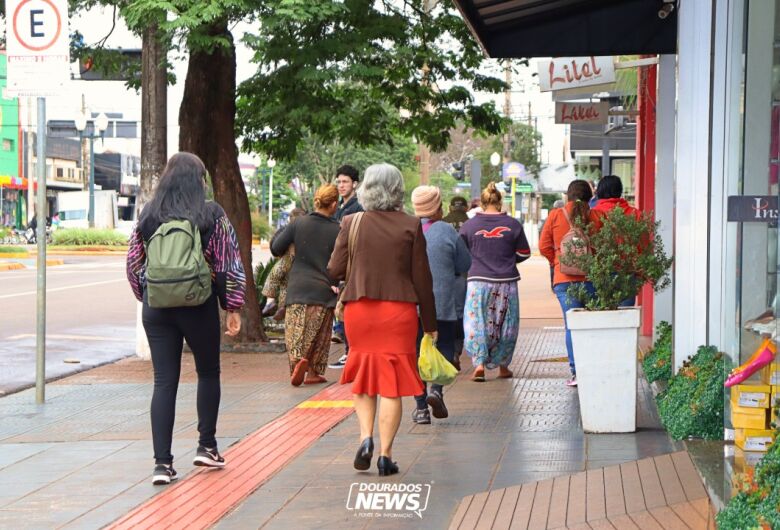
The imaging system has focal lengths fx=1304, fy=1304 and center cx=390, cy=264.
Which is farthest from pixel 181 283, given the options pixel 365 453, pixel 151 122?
pixel 151 122

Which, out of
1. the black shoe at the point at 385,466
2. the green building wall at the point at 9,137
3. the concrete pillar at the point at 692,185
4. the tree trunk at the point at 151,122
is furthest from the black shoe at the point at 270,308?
the green building wall at the point at 9,137

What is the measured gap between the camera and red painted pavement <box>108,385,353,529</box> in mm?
6441

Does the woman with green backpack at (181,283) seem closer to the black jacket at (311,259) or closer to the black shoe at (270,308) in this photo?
the black jacket at (311,259)

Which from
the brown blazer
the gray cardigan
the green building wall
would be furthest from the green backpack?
the green building wall

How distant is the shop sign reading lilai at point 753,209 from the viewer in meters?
6.27

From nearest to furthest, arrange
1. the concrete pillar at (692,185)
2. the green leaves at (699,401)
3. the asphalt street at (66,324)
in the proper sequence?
1. the green leaves at (699,401)
2. the concrete pillar at (692,185)
3. the asphalt street at (66,324)

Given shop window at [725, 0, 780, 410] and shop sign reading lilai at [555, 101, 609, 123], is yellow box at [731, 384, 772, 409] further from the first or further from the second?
shop sign reading lilai at [555, 101, 609, 123]

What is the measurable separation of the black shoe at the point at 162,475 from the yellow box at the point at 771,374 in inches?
128

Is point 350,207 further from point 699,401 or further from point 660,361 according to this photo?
point 699,401

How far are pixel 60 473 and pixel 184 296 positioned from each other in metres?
1.45

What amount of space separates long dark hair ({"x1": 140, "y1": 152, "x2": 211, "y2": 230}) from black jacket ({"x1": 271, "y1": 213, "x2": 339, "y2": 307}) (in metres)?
4.24

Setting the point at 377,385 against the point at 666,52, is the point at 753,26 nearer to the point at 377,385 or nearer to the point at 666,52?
the point at 377,385

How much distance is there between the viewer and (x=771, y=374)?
18.6ft

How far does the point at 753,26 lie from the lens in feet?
22.4
